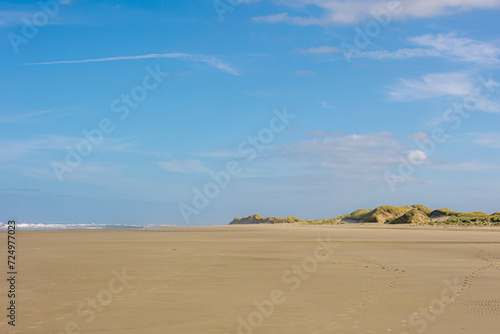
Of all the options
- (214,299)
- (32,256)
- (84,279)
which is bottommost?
(214,299)

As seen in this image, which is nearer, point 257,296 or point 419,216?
point 257,296

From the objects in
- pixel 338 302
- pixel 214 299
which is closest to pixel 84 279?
pixel 214 299

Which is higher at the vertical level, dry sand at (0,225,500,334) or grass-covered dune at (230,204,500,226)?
grass-covered dune at (230,204,500,226)

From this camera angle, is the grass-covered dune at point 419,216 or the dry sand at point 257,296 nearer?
the dry sand at point 257,296

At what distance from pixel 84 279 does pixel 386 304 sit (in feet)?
25.9

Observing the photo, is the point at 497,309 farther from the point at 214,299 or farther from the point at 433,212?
the point at 433,212

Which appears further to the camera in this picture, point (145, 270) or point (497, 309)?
point (145, 270)

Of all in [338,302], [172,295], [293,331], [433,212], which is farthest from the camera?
[433,212]

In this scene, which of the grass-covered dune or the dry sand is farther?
the grass-covered dune

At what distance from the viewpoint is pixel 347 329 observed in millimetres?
7184

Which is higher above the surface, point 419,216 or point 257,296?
point 419,216

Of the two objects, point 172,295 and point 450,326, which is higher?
point 172,295

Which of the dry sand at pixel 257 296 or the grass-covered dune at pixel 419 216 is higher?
the grass-covered dune at pixel 419 216

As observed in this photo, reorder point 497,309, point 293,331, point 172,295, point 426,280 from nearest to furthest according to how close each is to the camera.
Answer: point 293,331
point 497,309
point 172,295
point 426,280
